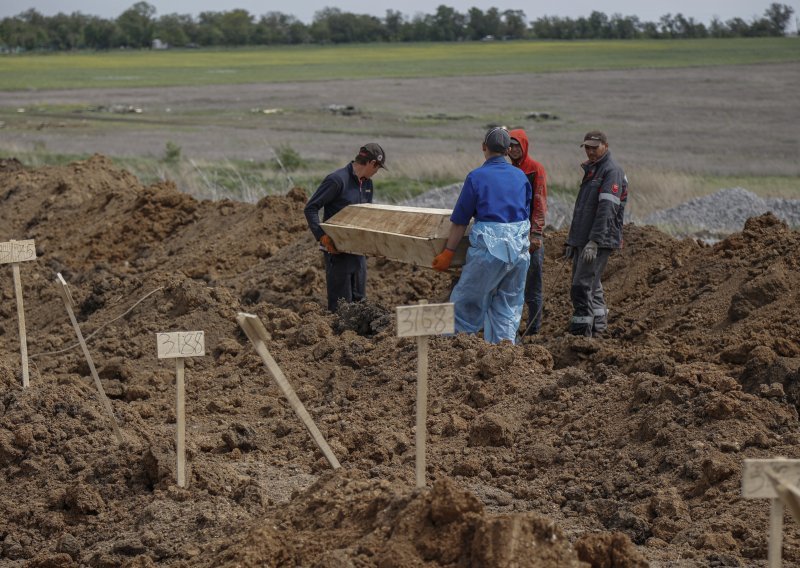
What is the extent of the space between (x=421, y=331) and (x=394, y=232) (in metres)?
4.63

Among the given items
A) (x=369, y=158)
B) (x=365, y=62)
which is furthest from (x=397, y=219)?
(x=365, y=62)

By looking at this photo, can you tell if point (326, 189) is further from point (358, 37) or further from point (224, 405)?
point (358, 37)

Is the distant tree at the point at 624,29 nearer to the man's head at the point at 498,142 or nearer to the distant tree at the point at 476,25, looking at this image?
the distant tree at the point at 476,25

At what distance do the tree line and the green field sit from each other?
14013 millimetres

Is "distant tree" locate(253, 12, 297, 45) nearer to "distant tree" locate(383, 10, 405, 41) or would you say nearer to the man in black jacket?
"distant tree" locate(383, 10, 405, 41)

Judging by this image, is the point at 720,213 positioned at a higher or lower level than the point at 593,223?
lower

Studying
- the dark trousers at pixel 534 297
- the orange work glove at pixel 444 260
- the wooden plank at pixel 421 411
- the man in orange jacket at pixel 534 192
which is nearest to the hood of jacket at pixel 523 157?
the man in orange jacket at pixel 534 192

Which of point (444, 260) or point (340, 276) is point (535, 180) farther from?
point (340, 276)

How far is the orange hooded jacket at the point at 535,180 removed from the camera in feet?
33.7

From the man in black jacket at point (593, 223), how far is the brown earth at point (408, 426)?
0.40m

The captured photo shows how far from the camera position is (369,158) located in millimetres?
10125

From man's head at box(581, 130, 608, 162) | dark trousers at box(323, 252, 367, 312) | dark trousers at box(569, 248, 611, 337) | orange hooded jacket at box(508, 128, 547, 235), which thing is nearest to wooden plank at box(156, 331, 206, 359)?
dark trousers at box(323, 252, 367, 312)

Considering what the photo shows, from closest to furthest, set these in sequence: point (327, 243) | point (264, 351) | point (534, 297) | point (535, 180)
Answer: point (264, 351) → point (535, 180) → point (327, 243) → point (534, 297)

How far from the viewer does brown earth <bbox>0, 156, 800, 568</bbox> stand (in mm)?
5109
